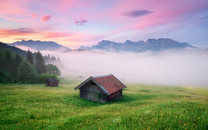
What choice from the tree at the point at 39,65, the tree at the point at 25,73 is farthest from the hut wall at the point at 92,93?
the tree at the point at 39,65

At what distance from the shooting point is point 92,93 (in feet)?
71.3

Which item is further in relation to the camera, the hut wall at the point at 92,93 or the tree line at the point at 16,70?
the tree line at the point at 16,70

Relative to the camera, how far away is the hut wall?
2055 centimetres

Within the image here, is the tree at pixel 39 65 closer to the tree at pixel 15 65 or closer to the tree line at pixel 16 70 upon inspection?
the tree line at pixel 16 70

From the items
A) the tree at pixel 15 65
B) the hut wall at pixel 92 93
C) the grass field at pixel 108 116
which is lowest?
the hut wall at pixel 92 93

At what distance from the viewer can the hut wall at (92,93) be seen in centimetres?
2055

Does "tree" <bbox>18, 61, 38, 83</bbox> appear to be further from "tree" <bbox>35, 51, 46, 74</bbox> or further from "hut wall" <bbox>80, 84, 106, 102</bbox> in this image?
"hut wall" <bbox>80, 84, 106, 102</bbox>

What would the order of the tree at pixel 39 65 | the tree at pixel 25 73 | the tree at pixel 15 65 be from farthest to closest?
1. the tree at pixel 39 65
2. the tree at pixel 15 65
3. the tree at pixel 25 73

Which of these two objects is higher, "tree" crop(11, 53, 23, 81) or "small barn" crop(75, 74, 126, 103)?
"tree" crop(11, 53, 23, 81)

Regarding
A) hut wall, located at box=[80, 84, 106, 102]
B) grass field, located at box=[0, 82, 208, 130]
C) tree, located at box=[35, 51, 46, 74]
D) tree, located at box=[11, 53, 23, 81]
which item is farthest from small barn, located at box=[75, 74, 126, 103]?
tree, located at box=[35, 51, 46, 74]

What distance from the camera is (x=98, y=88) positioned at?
21.0 m

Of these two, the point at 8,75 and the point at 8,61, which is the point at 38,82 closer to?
the point at 8,75

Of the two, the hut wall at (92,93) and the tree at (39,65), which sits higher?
the tree at (39,65)

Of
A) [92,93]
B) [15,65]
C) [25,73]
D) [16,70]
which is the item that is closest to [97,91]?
[92,93]
